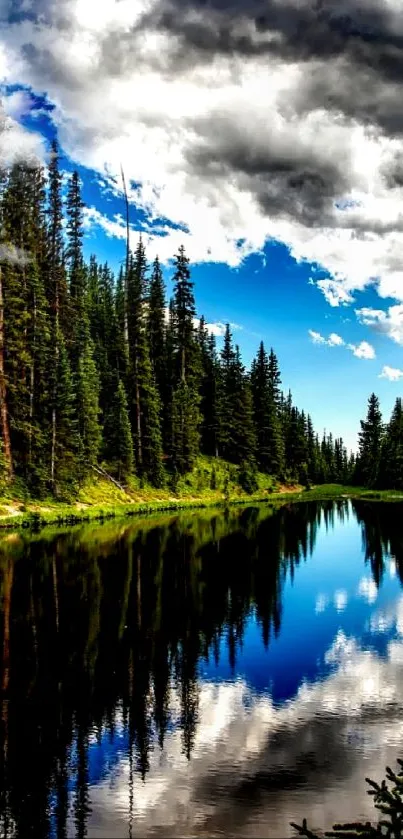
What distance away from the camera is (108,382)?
71938 millimetres

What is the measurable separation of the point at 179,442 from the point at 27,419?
2297 centimetres

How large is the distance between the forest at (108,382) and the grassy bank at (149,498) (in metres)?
1.17

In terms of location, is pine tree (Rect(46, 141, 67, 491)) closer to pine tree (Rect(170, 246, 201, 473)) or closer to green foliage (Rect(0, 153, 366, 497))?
green foliage (Rect(0, 153, 366, 497))

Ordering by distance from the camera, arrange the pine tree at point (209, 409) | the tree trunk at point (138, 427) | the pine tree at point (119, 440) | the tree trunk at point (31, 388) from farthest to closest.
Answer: the pine tree at point (209, 409), the tree trunk at point (138, 427), the pine tree at point (119, 440), the tree trunk at point (31, 388)

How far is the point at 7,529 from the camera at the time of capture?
40.6m

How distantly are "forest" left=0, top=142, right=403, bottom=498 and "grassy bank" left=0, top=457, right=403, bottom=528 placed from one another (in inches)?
46.2

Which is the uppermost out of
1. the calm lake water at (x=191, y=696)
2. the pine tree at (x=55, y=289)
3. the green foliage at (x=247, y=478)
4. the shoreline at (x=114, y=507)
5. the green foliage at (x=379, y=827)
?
the pine tree at (x=55, y=289)

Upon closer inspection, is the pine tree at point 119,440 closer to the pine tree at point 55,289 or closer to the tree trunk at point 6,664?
the pine tree at point 55,289

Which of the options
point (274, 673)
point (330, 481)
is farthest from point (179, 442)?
point (330, 481)

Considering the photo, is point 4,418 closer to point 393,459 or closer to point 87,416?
point 87,416

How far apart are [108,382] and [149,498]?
52.8ft

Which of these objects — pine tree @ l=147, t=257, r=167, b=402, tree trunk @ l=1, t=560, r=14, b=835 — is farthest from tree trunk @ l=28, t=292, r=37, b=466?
pine tree @ l=147, t=257, r=167, b=402

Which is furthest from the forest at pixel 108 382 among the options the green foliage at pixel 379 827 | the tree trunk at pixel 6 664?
the green foliage at pixel 379 827

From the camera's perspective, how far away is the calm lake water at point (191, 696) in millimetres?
9047
